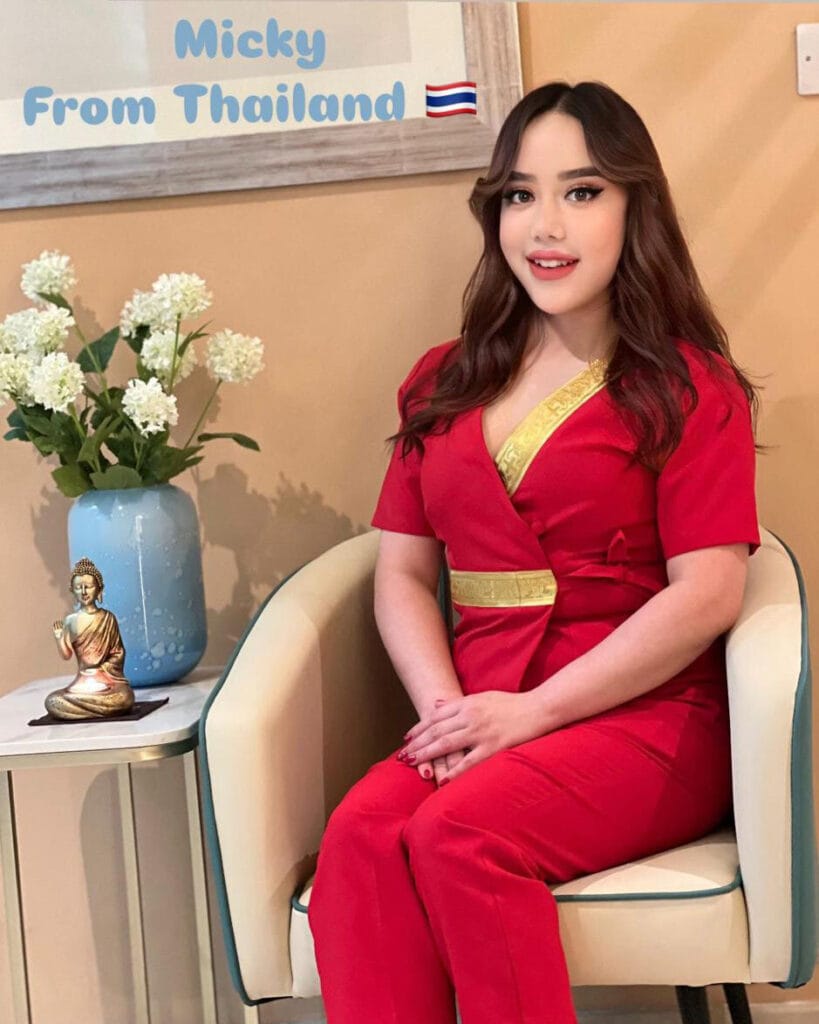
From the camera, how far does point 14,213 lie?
1.97 meters

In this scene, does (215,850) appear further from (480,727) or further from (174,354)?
(174,354)

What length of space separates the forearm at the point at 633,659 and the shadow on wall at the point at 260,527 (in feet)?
2.05

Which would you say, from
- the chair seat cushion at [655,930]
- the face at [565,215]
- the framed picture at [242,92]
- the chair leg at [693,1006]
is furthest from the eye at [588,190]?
the chair leg at [693,1006]

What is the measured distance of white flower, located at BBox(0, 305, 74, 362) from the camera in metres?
1.67

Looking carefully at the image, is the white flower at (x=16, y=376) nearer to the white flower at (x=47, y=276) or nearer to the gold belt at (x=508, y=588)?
the white flower at (x=47, y=276)

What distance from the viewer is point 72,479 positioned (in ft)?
5.67

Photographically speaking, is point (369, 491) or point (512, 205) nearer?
point (512, 205)

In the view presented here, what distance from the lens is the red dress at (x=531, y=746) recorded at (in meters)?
1.25

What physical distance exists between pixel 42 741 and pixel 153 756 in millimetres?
132

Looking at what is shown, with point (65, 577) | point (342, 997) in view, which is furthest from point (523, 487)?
point (65, 577)

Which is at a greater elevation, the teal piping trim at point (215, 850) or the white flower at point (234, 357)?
the white flower at point (234, 357)

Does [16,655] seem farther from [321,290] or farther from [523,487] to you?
[523,487]

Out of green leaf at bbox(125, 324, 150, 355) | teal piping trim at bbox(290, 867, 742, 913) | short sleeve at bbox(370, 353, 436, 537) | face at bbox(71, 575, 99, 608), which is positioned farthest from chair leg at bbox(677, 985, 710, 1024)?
green leaf at bbox(125, 324, 150, 355)

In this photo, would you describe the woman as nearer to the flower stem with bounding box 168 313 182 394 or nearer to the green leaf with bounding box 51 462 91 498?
the flower stem with bounding box 168 313 182 394
